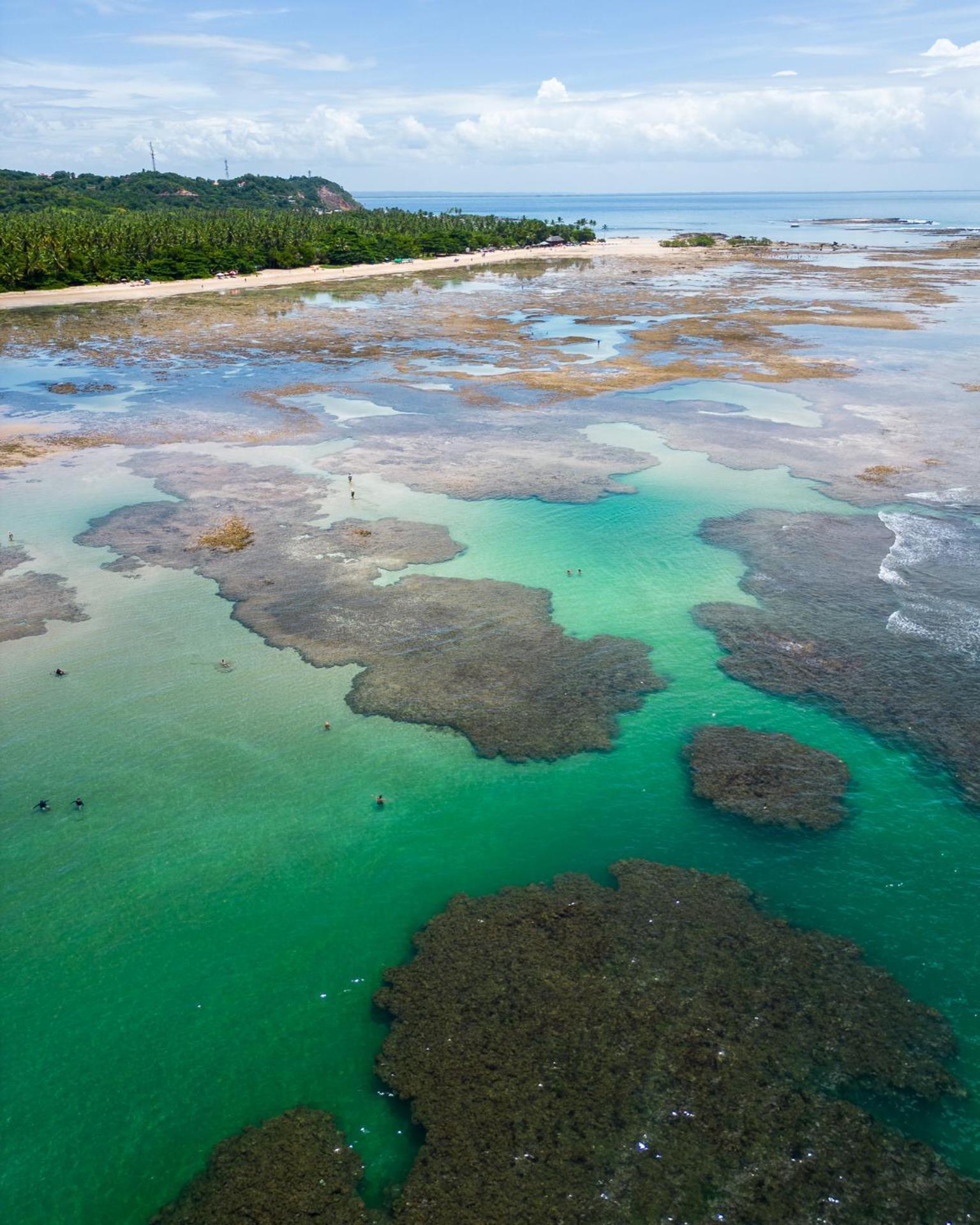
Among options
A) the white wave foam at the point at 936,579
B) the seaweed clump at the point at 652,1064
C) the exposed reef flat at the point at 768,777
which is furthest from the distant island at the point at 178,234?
the seaweed clump at the point at 652,1064

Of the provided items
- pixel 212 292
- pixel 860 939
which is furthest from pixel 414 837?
pixel 212 292

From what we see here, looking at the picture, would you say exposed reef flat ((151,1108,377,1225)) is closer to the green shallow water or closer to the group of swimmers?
the green shallow water

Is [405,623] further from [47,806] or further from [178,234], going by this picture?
[178,234]

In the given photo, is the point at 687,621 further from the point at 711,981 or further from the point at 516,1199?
the point at 516,1199

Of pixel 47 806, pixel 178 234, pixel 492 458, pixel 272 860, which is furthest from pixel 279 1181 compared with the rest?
pixel 178 234

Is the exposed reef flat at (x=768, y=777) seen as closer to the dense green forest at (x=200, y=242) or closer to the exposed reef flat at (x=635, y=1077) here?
the exposed reef flat at (x=635, y=1077)
